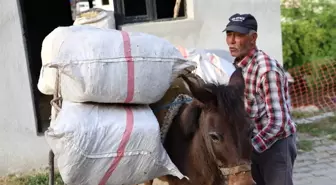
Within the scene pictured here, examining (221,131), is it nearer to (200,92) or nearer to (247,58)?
(200,92)

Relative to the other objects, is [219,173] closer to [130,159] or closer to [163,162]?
[163,162]

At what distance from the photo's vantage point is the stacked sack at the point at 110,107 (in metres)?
2.52

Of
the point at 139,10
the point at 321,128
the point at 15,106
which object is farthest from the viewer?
the point at 321,128

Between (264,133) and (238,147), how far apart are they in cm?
44

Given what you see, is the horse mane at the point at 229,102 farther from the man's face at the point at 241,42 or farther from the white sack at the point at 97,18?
the white sack at the point at 97,18

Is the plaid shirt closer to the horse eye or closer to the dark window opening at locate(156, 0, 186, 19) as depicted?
the horse eye

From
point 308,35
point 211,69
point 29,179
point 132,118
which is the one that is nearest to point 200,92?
point 132,118

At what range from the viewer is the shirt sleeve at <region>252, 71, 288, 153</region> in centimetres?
270

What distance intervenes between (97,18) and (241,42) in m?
2.70

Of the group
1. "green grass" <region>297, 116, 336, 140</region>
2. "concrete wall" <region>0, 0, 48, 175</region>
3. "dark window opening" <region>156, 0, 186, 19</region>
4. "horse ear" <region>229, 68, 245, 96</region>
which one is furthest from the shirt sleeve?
"green grass" <region>297, 116, 336, 140</region>

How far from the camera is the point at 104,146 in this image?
2.56 m

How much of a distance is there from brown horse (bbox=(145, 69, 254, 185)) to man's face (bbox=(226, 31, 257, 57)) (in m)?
0.22

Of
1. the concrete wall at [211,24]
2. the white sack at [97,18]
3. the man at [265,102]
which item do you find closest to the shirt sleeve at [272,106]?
the man at [265,102]

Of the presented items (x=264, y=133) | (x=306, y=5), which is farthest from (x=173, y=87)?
(x=306, y=5)
